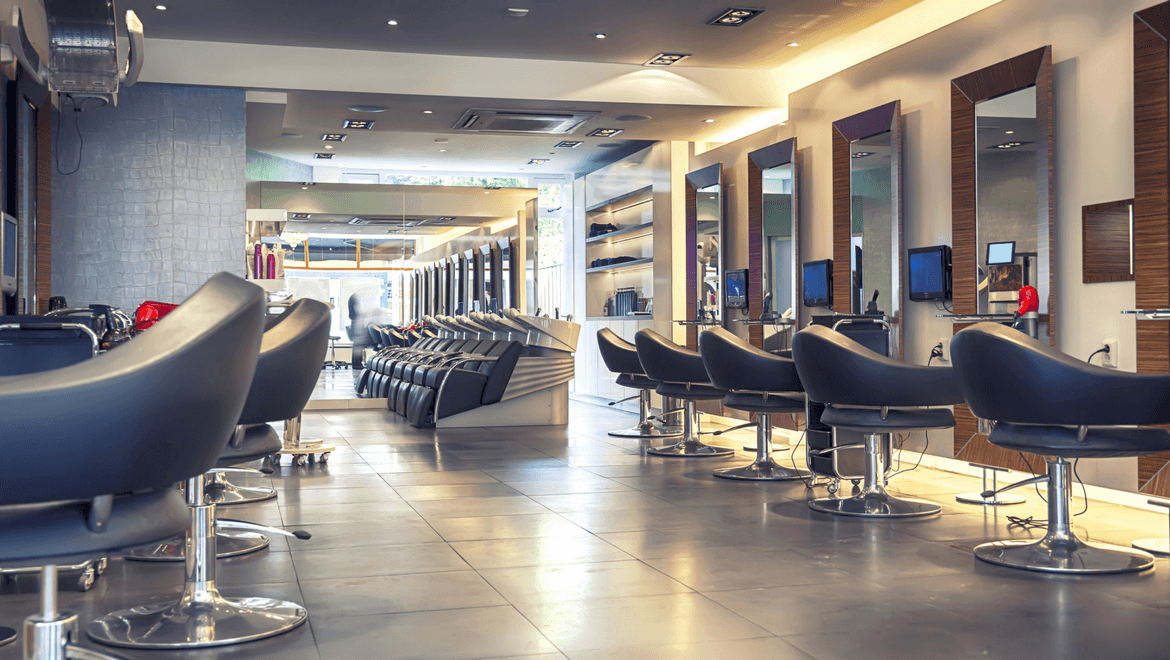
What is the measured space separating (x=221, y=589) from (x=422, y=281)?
7.91 metres

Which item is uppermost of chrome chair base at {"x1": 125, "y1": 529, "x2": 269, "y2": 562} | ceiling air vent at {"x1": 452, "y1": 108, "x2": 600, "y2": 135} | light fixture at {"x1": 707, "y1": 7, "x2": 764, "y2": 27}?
light fixture at {"x1": 707, "y1": 7, "x2": 764, "y2": 27}

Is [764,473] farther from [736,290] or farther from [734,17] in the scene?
[736,290]

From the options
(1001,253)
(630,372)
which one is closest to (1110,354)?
(1001,253)

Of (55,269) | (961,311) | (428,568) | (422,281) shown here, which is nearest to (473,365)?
(422,281)

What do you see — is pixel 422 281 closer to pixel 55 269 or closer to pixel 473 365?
pixel 473 365

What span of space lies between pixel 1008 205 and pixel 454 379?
4.66 meters

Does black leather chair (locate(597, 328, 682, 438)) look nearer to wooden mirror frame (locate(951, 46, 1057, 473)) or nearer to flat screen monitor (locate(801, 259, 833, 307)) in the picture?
flat screen monitor (locate(801, 259, 833, 307))

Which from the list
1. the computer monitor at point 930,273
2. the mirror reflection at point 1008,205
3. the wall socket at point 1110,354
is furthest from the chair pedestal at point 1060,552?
the computer monitor at point 930,273

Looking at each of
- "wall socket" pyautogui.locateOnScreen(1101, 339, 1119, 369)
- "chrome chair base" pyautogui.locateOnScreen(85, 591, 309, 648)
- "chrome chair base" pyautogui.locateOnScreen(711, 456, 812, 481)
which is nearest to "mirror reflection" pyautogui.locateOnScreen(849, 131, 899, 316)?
"chrome chair base" pyautogui.locateOnScreen(711, 456, 812, 481)

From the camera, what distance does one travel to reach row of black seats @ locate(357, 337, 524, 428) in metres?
8.63

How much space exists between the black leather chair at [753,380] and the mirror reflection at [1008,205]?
1353 millimetres

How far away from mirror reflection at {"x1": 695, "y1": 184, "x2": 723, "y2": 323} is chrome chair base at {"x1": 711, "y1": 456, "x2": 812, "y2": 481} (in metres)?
3.76

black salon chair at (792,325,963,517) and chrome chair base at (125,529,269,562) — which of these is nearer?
chrome chair base at (125,529,269,562)

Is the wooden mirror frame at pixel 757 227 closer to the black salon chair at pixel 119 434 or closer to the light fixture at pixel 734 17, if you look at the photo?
the light fixture at pixel 734 17
